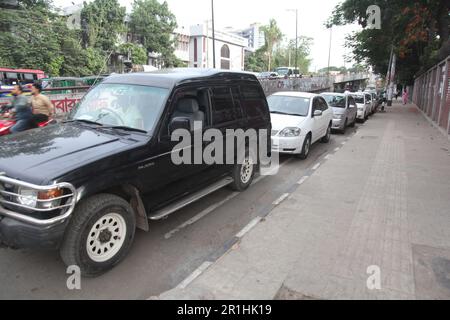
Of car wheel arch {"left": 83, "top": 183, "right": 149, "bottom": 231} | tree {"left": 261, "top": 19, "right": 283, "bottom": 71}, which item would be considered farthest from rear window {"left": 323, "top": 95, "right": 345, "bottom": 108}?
tree {"left": 261, "top": 19, "right": 283, "bottom": 71}

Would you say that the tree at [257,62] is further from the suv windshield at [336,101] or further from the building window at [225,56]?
the suv windshield at [336,101]

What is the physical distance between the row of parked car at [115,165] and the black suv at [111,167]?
0.4 inches

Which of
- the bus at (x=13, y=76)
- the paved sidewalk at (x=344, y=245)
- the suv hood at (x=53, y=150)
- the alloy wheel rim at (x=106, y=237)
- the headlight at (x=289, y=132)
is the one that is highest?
the bus at (x=13, y=76)

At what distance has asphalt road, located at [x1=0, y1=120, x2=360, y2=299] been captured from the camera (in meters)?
3.20

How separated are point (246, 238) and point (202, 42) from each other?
65154 mm

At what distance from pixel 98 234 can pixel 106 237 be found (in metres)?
0.11

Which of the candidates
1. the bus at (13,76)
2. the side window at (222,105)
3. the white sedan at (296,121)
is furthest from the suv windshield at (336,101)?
the bus at (13,76)

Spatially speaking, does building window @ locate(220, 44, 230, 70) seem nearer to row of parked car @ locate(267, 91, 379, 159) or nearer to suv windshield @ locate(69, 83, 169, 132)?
row of parked car @ locate(267, 91, 379, 159)

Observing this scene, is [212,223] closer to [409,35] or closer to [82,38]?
[409,35]

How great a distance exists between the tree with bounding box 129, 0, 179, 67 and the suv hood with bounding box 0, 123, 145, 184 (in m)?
46.1

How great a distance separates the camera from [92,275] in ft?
→ 11.0

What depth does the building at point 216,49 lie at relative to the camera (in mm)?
64100

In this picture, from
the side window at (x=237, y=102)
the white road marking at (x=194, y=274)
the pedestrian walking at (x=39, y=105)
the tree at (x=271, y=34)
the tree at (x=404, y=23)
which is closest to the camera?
the white road marking at (x=194, y=274)

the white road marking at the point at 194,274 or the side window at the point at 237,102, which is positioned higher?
the side window at the point at 237,102
